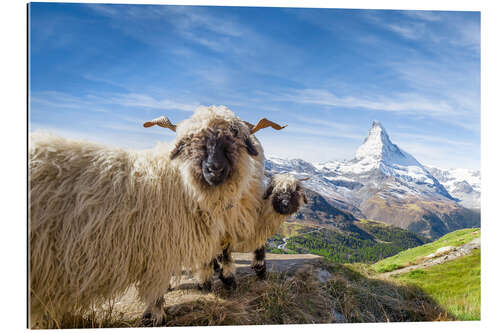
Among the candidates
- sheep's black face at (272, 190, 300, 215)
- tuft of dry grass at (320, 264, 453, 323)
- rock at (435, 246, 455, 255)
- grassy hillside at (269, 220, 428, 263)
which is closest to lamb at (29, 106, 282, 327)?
sheep's black face at (272, 190, 300, 215)

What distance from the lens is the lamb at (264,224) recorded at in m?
3.27

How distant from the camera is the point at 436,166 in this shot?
4203 mm

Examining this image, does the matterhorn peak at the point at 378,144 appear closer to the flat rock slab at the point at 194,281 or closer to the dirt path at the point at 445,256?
the dirt path at the point at 445,256

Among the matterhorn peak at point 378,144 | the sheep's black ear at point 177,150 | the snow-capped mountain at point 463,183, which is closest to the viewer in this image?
the sheep's black ear at point 177,150

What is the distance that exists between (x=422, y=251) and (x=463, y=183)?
3.41 ft

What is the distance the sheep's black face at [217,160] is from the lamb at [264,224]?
94cm

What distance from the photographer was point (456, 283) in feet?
12.0

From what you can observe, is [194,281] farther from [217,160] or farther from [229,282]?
[217,160]

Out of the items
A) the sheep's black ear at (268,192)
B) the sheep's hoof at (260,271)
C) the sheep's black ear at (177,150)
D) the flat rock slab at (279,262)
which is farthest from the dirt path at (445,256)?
the sheep's black ear at (177,150)

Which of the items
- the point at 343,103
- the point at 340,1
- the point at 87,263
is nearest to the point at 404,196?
the point at 343,103

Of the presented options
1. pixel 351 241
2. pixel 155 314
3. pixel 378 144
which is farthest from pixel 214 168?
pixel 351 241

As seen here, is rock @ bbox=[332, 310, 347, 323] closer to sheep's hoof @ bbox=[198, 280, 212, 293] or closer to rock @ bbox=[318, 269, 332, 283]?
rock @ bbox=[318, 269, 332, 283]
